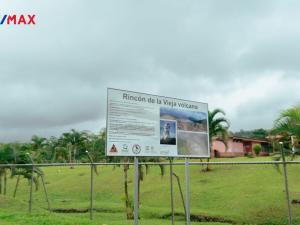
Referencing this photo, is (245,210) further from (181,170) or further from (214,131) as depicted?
(214,131)

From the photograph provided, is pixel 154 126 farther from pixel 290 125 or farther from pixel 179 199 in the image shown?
pixel 179 199

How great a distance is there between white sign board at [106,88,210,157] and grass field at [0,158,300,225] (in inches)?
110

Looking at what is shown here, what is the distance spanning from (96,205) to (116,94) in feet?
32.0

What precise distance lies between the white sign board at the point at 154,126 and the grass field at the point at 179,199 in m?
2.79

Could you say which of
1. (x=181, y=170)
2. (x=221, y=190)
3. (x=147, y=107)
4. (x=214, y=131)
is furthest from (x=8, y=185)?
(x=147, y=107)

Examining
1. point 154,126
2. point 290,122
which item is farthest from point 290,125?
point 154,126

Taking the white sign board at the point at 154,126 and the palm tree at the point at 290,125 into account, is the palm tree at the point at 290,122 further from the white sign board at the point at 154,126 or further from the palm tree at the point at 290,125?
the white sign board at the point at 154,126

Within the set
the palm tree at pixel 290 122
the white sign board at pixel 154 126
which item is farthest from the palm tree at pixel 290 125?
the white sign board at pixel 154 126

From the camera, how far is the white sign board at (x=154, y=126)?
909 centimetres

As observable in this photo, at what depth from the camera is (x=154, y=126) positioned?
991cm

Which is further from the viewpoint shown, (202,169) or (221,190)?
(202,169)

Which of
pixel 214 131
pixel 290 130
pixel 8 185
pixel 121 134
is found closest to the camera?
pixel 121 134

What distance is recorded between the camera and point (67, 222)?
410 inches

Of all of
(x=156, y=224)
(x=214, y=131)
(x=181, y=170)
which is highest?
(x=214, y=131)
